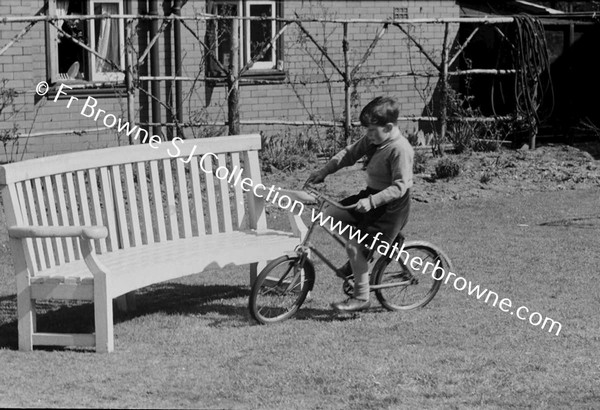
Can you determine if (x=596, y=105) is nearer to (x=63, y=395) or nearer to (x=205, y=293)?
(x=205, y=293)

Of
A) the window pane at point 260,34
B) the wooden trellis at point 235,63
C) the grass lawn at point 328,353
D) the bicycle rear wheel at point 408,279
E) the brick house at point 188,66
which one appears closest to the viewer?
the grass lawn at point 328,353

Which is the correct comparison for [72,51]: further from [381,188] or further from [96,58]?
[381,188]

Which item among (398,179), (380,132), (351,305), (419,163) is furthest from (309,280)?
(419,163)

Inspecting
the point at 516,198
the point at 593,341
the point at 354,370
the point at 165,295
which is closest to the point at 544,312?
the point at 593,341

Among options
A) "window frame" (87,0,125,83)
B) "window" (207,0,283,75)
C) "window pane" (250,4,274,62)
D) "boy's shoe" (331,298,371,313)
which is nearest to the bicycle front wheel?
→ "boy's shoe" (331,298,371,313)

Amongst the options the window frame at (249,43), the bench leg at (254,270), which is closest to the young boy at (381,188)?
the bench leg at (254,270)

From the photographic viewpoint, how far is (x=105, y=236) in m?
7.00

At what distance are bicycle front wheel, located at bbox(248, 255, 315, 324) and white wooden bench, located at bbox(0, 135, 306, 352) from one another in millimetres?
352

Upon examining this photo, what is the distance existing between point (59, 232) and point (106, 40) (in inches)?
371

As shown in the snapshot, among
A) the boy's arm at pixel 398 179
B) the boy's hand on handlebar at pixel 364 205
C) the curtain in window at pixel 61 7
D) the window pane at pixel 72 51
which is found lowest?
the boy's hand on handlebar at pixel 364 205

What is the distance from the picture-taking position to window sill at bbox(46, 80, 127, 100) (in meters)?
15.5

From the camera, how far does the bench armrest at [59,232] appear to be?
692 cm

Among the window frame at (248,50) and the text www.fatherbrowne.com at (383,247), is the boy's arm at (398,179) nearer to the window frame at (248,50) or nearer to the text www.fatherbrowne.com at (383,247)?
the text www.fatherbrowne.com at (383,247)

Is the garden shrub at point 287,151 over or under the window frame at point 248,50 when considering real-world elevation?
under
